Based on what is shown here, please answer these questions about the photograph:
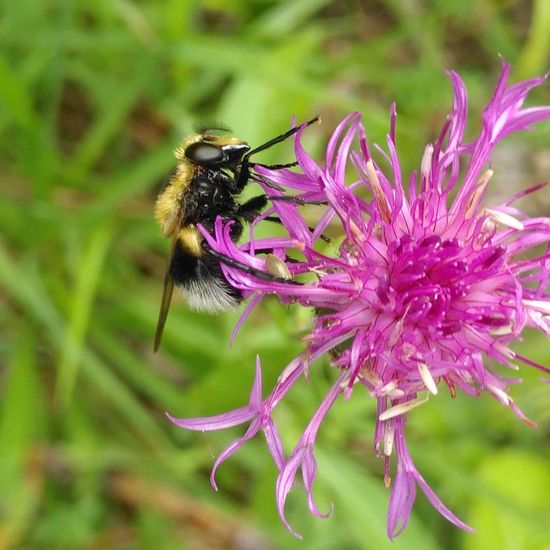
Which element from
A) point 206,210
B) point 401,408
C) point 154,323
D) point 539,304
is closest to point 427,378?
point 401,408

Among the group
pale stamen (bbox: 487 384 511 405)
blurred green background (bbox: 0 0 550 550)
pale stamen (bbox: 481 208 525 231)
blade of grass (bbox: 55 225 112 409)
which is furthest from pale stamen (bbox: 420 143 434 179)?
blade of grass (bbox: 55 225 112 409)

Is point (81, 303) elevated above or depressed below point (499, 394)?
below

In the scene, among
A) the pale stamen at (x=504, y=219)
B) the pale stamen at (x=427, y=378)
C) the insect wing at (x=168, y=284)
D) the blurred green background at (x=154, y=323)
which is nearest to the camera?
the pale stamen at (x=427, y=378)

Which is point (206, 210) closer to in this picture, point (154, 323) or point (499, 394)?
point (499, 394)

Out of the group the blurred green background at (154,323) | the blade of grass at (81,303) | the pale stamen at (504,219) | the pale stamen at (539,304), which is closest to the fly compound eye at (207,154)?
the pale stamen at (504,219)

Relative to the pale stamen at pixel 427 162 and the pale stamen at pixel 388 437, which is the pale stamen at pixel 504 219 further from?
the pale stamen at pixel 388 437

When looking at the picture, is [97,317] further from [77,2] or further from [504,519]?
[504,519]

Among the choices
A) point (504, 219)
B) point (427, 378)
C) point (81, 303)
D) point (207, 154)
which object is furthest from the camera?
point (81, 303)
